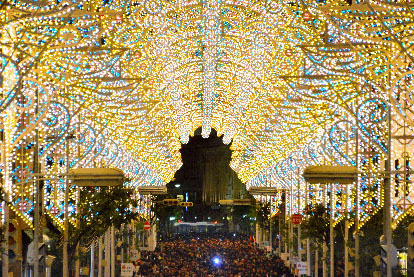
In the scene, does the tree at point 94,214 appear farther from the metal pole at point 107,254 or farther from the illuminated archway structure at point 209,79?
the metal pole at point 107,254

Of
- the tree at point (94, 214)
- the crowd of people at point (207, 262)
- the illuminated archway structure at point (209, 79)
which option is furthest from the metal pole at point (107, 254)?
the crowd of people at point (207, 262)

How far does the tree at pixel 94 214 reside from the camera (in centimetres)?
2888

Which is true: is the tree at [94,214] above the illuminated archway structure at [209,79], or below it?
below

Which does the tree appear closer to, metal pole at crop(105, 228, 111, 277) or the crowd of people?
metal pole at crop(105, 228, 111, 277)

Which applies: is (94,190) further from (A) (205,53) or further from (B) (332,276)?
(A) (205,53)

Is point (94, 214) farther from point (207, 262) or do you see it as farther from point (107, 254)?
point (207, 262)

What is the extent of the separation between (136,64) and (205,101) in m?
34.0

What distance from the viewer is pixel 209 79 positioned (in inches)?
2210

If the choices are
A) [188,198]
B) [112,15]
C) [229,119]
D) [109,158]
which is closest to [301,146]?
[109,158]

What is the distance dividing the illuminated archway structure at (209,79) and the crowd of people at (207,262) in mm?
4690

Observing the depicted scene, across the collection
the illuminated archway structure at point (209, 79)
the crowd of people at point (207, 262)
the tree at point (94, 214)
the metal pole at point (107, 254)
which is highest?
the illuminated archway structure at point (209, 79)

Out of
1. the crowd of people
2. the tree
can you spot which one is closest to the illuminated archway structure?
the tree

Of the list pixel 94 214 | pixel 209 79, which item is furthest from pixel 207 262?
pixel 94 214

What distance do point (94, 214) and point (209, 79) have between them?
27126 millimetres
